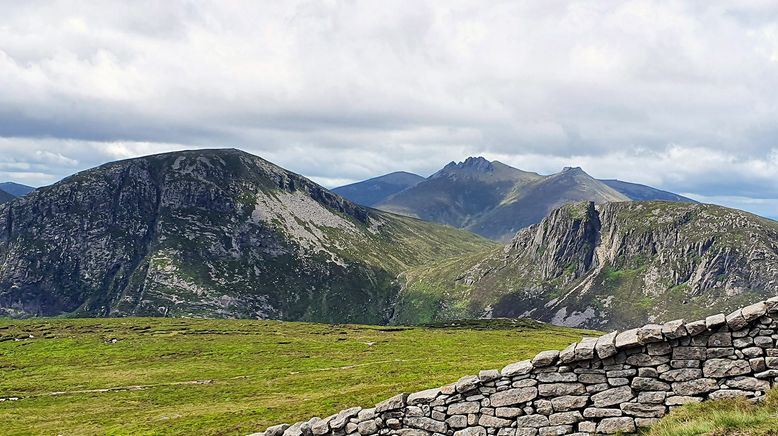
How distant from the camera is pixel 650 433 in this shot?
15.0 meters

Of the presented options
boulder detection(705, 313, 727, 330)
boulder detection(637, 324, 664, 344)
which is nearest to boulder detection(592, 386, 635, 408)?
boulder detection(637, 324, 664, 344)

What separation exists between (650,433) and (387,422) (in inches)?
293

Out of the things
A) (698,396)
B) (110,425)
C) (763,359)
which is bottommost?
(110,425)

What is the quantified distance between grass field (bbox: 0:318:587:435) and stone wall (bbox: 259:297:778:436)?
2485 centimetres

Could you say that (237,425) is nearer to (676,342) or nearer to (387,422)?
(387,422)

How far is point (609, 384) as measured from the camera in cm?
1622

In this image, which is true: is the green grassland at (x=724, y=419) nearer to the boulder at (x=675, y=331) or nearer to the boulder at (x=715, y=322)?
the boulder at (x=675, y=331)

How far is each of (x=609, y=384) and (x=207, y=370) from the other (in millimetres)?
96282

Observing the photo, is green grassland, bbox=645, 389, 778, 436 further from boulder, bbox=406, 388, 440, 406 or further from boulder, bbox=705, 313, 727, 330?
boulder, bbox=406, 388, 440, 406

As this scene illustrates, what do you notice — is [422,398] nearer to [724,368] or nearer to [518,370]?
[518,370]

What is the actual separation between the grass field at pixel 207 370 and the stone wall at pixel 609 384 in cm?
2485

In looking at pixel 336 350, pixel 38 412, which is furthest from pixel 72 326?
pixel 38 412

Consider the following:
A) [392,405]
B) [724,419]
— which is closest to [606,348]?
[724,419]

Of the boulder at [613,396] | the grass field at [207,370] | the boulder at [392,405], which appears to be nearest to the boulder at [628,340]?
the boulder at [613,396]
